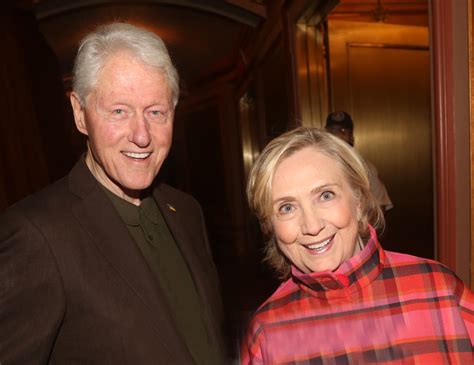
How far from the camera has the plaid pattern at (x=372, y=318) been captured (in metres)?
1.03

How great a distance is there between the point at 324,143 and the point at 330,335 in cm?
58

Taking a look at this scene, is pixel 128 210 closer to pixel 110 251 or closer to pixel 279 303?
pixel 110 251

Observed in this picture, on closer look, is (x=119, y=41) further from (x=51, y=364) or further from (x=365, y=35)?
(x=365, y=35)

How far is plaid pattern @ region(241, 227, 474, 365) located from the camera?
1.03m

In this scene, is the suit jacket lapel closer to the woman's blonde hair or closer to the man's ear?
the man's ear

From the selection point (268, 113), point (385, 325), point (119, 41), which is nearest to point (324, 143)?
point (385, 325)

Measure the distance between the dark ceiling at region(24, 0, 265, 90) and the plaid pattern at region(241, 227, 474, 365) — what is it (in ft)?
11.6

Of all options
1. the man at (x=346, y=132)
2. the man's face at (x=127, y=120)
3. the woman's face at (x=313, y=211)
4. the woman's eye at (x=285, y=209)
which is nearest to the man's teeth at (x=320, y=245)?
the woman's face at (x=313, y=211)

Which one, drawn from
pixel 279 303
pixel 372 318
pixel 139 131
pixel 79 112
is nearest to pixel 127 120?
pixel 139 131

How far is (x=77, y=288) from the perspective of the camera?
1.00 meters

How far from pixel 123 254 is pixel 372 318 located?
2.47 ft

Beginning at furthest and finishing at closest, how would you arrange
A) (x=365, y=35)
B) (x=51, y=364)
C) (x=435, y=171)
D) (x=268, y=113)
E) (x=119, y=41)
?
1. (x=268, y=113)
2. (x=365, y=35)
3. (x=435, y=171)
4. (x=119, y=41)
5. (x=51, y=364)

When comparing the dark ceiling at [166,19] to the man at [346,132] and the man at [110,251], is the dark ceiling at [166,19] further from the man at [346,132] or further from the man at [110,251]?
the man at [110,251]

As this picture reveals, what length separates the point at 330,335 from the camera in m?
1.09
